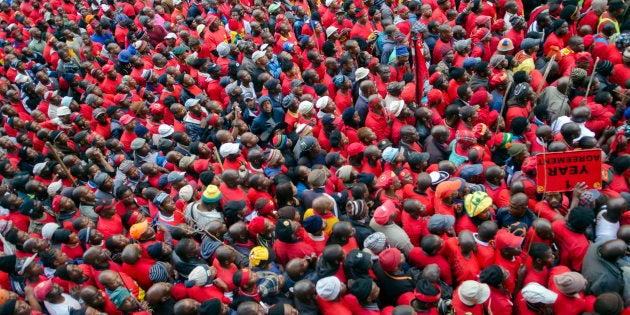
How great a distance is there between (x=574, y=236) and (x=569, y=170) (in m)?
0.72

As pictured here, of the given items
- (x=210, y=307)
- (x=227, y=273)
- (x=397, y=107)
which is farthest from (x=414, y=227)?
(x=210, y=307)

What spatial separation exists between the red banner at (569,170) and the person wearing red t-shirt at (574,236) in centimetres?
39

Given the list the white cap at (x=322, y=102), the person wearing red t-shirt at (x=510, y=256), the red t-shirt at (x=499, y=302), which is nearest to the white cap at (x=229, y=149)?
the white cap at (x=322, y=102)

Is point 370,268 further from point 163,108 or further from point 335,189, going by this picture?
point 163,108

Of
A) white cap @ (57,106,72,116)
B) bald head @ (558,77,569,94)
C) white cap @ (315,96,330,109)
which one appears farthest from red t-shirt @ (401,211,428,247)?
white cap @ (57,106,72,116)

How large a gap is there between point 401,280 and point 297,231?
50.7 inches

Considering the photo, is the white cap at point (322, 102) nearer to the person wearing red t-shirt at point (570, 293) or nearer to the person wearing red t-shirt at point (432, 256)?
the person wearing red t-shirt at point (432, 256)

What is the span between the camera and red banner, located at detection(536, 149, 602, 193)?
5.33 metres

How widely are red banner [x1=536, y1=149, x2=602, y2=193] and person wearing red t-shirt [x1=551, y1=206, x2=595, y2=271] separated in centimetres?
39

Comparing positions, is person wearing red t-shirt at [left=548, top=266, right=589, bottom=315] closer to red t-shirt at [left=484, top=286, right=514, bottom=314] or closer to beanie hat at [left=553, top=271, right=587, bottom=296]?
beanie hat at [left=553, top=271, right=587, bottom=296]

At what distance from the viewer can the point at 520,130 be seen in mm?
6867

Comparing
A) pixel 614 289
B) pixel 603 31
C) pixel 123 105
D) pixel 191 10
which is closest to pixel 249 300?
→ pixel 614 289

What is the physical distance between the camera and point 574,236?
5113mm

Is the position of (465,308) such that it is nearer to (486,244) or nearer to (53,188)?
(486,244)
